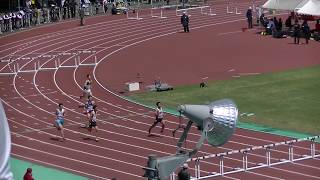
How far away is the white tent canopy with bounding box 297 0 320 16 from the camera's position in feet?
136

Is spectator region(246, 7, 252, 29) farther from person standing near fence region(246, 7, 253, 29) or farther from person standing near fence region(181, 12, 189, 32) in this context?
person standing near fence region(181, 12, 189, 32)

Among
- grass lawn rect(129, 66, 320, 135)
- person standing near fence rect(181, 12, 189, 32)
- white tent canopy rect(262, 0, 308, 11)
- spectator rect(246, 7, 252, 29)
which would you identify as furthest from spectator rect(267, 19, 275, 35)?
grass lawn rect(129, 66, 320, 135)

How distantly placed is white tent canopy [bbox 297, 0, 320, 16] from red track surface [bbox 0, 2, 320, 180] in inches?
88.4

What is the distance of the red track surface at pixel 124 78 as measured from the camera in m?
19.3

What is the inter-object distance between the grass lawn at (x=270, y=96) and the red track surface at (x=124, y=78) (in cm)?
130

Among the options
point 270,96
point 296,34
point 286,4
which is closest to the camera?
point 270,96

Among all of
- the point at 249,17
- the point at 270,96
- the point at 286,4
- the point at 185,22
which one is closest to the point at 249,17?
the point at 249,17

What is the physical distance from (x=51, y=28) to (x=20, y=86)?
15467 mm

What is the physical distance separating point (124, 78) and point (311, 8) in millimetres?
14832

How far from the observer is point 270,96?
91.2 feet

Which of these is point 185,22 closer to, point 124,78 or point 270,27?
point 270,27

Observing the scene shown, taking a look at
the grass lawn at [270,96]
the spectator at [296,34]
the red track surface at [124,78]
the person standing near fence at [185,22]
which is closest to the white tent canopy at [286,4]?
the red track surface at [124,78]

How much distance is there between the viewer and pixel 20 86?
3025 cm

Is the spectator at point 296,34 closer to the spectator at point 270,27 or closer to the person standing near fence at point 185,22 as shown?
the spectator at point 270,27
